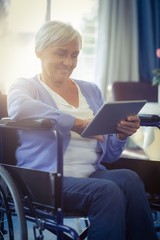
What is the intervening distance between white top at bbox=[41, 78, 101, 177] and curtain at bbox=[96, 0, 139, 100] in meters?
2.05

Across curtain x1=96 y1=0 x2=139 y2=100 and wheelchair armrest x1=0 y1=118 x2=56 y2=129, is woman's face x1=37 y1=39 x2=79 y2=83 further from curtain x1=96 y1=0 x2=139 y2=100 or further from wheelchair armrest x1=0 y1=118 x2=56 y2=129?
curtain x1=96 y1=0 x2=139 y2=100

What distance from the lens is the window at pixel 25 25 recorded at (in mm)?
2922

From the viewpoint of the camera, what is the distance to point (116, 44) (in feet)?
12.1

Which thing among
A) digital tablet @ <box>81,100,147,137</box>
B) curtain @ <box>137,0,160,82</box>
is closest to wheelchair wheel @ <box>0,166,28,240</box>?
digital tablet @ <box>81,100,147,137</box>

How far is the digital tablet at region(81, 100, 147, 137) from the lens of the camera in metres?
1.15

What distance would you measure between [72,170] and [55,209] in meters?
0.22

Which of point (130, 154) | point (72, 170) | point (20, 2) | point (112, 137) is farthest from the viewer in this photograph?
point (130, 154)

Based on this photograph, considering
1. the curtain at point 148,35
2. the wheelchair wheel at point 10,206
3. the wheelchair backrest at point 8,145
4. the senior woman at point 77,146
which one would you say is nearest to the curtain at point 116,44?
the curtain at point 148,35

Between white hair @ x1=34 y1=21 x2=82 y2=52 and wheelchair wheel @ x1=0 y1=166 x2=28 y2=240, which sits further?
white hair @ x1=34 y1=21 x2=82 y2=52

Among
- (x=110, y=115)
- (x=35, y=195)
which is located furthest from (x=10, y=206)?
(x=110, y=115)

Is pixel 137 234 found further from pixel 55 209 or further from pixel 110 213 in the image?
pixel 55 209

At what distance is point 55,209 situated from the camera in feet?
3.82

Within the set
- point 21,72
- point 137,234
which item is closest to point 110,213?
point 137,234

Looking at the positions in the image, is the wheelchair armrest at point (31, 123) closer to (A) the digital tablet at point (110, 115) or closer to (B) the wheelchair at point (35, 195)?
(B) the wheelchair at point (35, 195)
